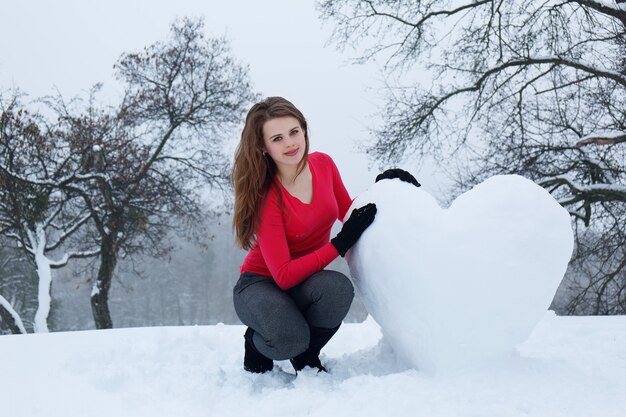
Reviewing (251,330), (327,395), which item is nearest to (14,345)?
(251,330)

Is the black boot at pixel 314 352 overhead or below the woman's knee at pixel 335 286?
below

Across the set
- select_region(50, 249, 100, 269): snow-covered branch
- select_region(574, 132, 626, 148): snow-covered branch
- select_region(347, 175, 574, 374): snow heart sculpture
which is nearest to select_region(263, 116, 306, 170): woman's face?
select_region(347, 175, 574, 374): snow heart sculpture

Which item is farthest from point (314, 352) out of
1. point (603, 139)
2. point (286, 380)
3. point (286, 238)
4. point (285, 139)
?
point (603, 139)

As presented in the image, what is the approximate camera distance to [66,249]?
12508mm

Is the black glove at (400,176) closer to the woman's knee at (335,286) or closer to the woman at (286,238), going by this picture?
the woman at (286,238)

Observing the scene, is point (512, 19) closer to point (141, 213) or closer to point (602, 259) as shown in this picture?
point (602, 259)

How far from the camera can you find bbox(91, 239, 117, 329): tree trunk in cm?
1082

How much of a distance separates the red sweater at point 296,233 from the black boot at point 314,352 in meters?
0.28

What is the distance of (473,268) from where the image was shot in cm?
243

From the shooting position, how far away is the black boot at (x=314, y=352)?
2.80m

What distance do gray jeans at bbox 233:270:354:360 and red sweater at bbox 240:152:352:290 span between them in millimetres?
69

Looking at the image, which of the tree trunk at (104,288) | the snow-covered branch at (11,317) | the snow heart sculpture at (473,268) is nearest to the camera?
the snow heart sculpture at (473,268)

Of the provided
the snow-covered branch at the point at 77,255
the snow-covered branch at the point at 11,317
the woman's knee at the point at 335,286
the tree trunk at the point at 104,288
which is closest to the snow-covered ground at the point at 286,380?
the woman's knee at the point at 335,286

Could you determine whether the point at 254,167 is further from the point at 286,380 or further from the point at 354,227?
the point at 286,380
